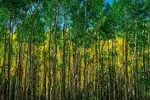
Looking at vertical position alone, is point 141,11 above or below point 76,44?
above

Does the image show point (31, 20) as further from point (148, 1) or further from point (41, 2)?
point (148, 1)

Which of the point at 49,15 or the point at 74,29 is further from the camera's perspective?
the point at 74,29

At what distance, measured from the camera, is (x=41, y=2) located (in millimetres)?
28688

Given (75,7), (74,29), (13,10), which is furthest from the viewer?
(74,29)

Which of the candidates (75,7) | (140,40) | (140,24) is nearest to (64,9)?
(75,7)

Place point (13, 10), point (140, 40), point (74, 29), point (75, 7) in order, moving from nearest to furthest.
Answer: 1. point (13, 10)
2. point (75, 7)
3. point (74, 29)
4. point (140, 40)

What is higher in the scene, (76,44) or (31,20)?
(31,20)

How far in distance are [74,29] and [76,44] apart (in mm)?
1478

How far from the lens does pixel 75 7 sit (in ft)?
100

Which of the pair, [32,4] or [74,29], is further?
[74,29]

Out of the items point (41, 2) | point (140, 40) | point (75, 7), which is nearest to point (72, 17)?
point (75, 7)

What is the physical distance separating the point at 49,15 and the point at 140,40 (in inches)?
449

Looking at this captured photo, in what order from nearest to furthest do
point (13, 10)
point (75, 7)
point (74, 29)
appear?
point (13, 10) < point (75, 7) < point (74, 29)

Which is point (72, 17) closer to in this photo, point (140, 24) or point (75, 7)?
point (75, 7)
